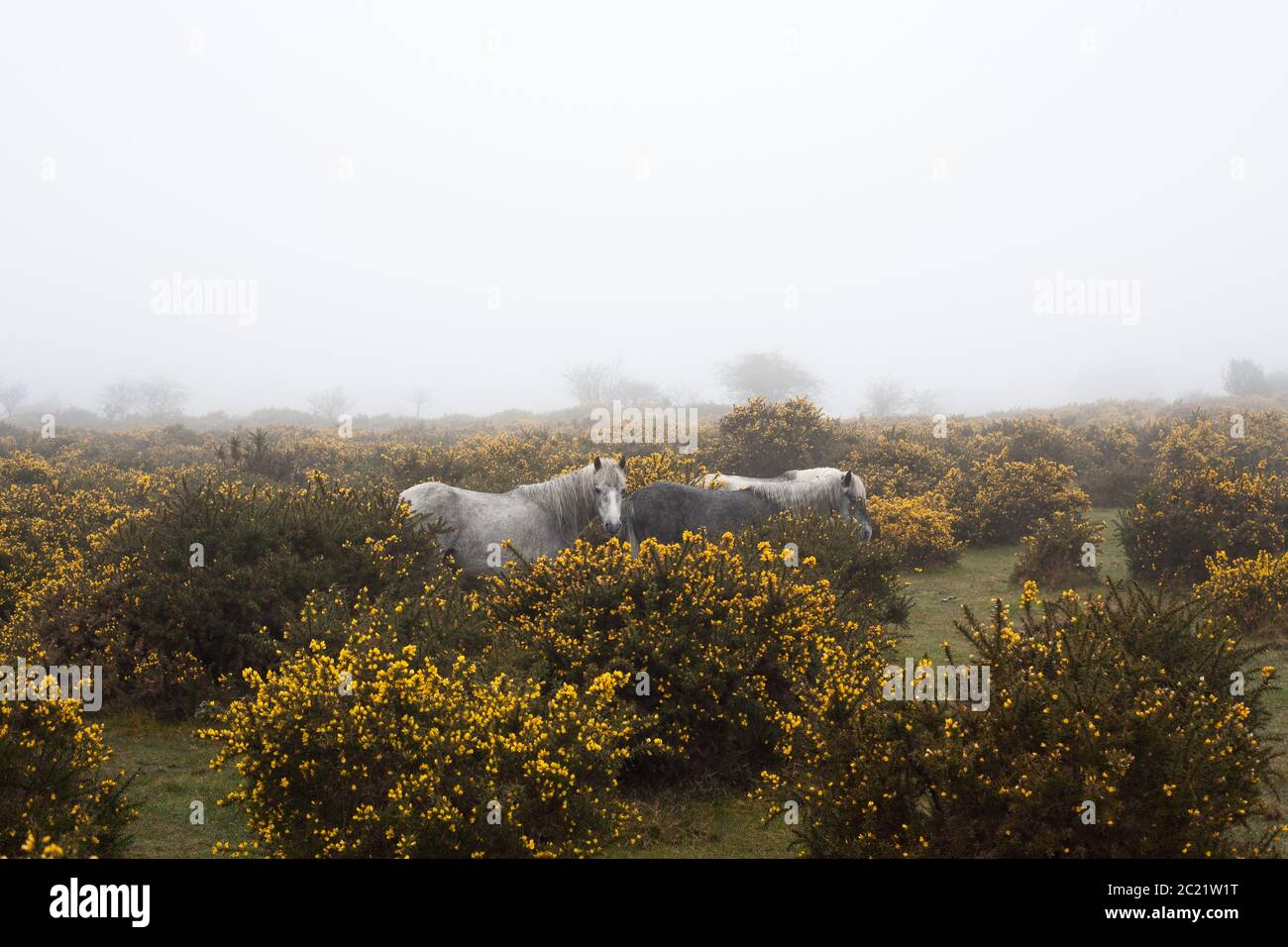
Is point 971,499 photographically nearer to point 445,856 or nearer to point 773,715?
point 773,715

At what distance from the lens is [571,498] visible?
A: 11914mm

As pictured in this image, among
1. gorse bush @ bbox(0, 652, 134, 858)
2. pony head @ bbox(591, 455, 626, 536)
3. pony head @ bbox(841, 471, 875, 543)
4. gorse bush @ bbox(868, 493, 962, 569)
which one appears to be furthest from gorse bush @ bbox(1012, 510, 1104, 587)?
gorse bush @ bbox(0, 652, 134, 858)

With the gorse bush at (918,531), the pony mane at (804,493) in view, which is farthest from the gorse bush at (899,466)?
the pony mane at (804,493)

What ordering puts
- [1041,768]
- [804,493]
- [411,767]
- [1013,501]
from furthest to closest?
1. [1013,501]
2. [804,493]
3. [411,767]
4. [1041,768]

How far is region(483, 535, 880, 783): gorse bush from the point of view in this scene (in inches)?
269

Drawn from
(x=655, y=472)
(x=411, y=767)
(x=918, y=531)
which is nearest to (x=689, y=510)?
(x=655, y=472)

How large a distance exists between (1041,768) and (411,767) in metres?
3.78

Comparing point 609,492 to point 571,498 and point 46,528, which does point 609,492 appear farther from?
point 46,528

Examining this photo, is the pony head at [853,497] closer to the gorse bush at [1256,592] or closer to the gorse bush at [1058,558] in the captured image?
the gorse bush at [1058,558]

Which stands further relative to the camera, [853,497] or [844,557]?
[853,497]

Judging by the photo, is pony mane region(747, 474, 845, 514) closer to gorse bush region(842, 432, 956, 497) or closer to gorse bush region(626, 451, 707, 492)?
gorse bush region(626, 451, 707, 492)

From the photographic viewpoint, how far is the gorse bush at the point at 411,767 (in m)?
4.89

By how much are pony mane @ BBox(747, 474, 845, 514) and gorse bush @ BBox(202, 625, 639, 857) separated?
806cm
